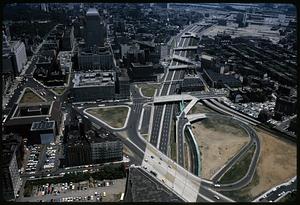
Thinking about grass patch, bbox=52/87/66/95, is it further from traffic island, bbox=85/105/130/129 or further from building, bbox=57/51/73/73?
traffic island, bbox=85/105/130/129

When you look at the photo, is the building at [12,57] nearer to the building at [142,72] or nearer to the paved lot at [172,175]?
the building at [142,72]

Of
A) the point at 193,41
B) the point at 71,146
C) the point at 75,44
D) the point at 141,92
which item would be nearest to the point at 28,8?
the point at 75,44

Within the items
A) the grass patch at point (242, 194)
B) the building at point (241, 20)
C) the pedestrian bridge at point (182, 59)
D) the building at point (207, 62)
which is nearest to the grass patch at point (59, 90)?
the pedestrian bridge at point (182, 59)

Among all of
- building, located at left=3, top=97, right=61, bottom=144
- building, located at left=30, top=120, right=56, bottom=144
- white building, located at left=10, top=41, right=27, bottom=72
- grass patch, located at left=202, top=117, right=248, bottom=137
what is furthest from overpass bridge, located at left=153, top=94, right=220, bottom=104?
white building, located at left=10, top=41, right=27, bottom=72

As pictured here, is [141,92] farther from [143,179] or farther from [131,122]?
[143,179]

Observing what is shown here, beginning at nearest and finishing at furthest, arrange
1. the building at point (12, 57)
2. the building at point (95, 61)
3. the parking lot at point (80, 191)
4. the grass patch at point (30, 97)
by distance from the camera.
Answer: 1. the parking lot at point (80, 191)
2. the grass patch at point (30, 97)
3. the building at point (12, 57)
4. the building at point (95, 61)

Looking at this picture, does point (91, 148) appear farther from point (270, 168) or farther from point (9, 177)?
point (270, 168)

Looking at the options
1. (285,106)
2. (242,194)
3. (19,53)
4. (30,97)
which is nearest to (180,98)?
(285,106)
